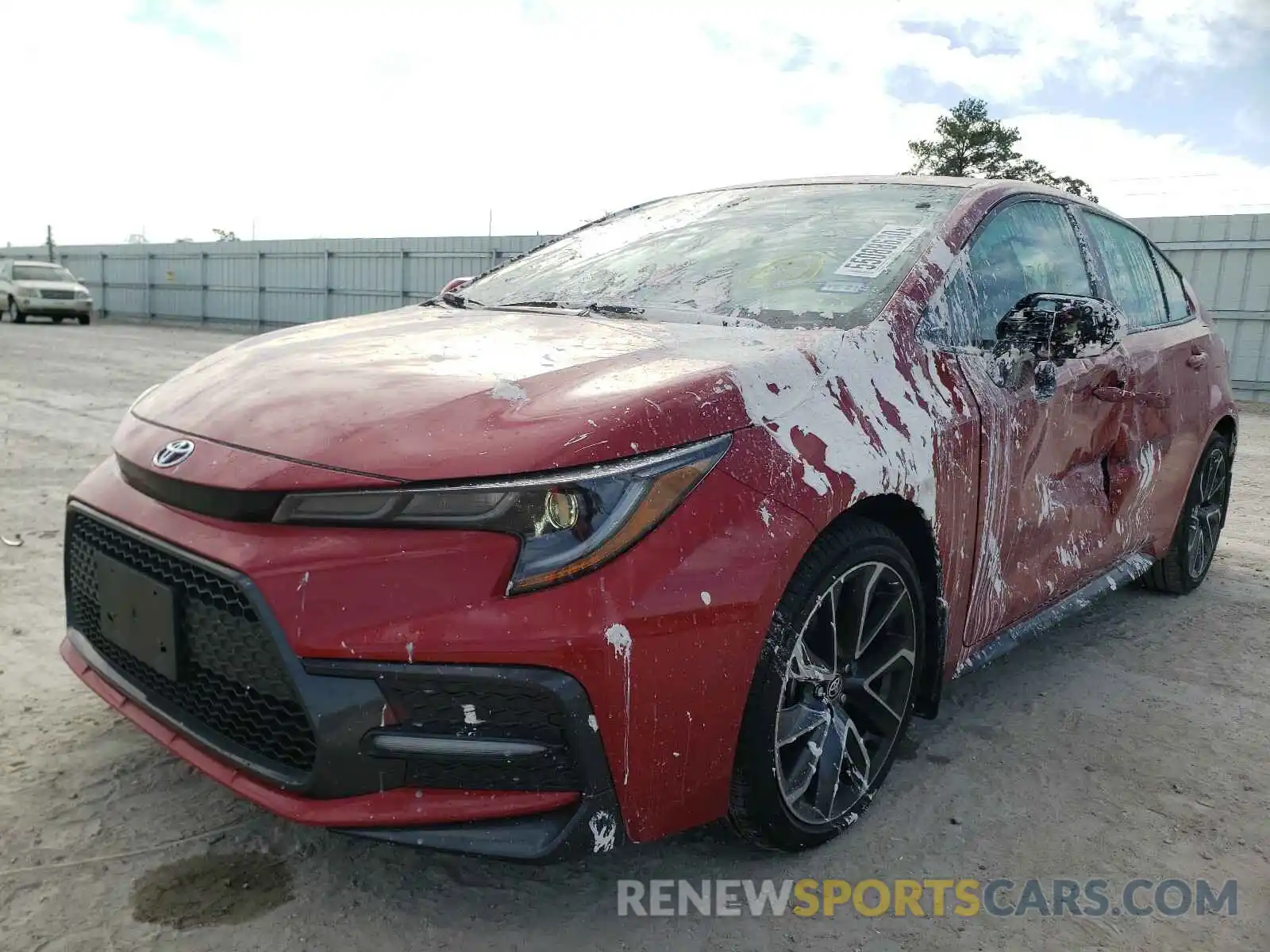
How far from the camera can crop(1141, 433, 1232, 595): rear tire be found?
12.4 ft

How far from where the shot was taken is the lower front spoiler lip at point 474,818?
1560mm

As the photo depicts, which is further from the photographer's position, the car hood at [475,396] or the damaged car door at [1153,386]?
the damaged car door at [1153,386]

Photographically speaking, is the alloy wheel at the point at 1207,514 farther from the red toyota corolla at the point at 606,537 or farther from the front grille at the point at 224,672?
the front grille at the point at 224,672

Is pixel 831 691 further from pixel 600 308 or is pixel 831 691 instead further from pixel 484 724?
pixel 600 308

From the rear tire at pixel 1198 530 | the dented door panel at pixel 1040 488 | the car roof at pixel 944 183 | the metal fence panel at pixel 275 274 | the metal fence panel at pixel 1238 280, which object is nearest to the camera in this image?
the dented door panel at pixel 1040 488

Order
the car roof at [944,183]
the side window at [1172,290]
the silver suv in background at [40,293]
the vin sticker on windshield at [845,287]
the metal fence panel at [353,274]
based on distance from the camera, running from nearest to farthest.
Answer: the vin sticker on windshield at [845,287] < the car roof at [944,183] < the side window at [1172,290] < the metal fence panel at [353,274] < the silver suv in background at [40,293]

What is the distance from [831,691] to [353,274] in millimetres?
23243

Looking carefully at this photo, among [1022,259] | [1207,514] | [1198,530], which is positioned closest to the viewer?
[1022,259]

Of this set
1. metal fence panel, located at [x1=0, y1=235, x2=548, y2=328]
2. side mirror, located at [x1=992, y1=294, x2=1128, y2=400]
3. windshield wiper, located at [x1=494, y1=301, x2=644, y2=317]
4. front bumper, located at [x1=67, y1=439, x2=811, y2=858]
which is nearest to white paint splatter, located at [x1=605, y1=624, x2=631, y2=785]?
front bumper, located at [x1=67, y1=439, x2=811, y2=858]

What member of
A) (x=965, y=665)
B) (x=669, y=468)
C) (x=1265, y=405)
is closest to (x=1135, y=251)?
(x=965, y=665)

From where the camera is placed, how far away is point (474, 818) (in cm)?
157

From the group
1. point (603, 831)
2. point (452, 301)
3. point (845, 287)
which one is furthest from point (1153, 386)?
point (603, 831)

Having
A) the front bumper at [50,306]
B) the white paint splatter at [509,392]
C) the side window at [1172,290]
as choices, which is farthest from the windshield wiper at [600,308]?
the front bumper at [50,306]

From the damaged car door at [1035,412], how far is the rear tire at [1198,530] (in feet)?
3.17
